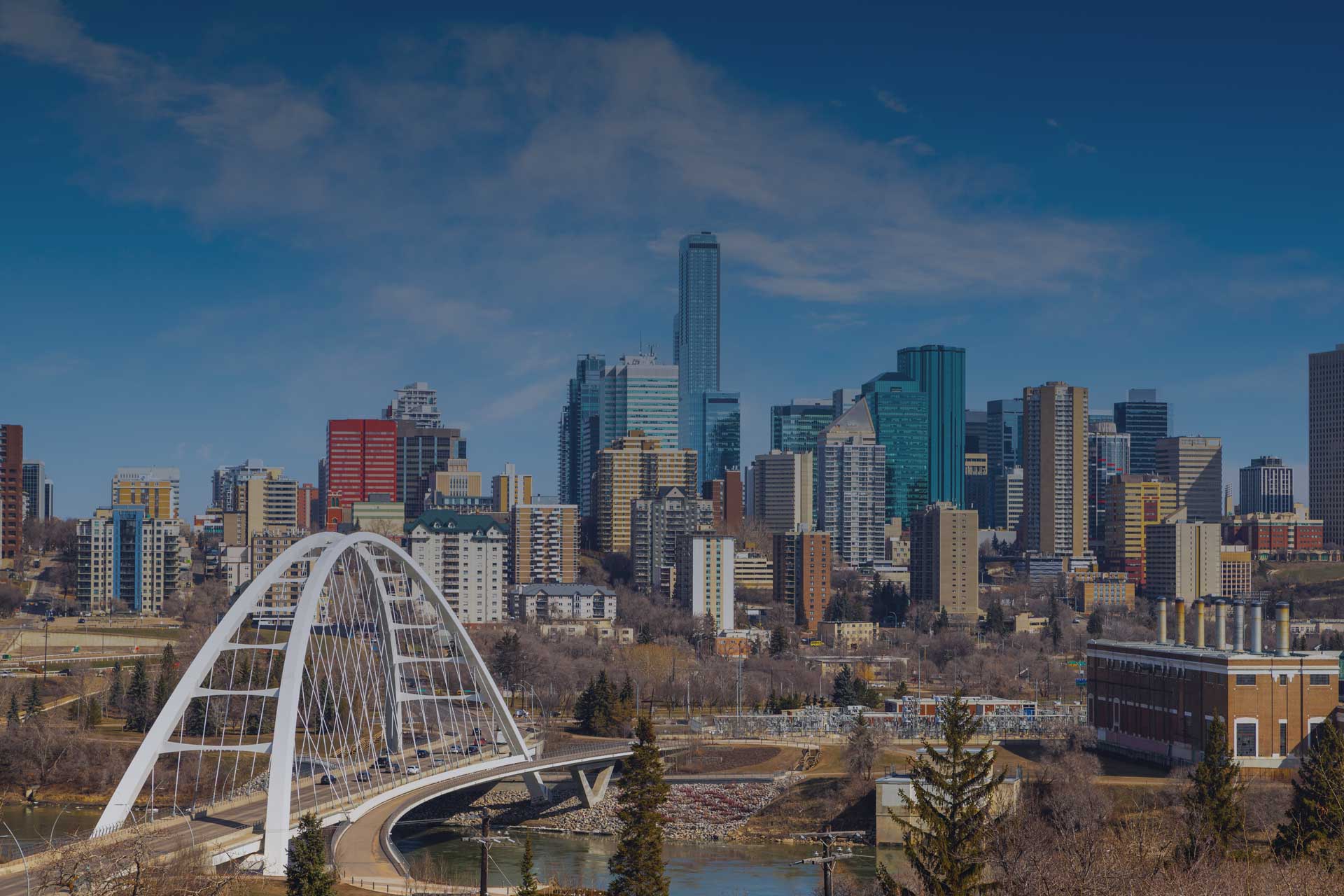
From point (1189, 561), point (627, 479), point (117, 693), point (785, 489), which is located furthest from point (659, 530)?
point (117, 693)

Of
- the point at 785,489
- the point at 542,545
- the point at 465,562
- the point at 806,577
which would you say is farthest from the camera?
the point at 785,489

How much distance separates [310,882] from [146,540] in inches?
3364

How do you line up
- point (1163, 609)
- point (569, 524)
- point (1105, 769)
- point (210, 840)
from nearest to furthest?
point (210, 840) → point (1105, 769) → point (1163, 609) → point (569, 524)

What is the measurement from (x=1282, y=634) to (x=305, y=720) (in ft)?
109

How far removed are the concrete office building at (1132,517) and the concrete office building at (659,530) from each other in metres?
45.7

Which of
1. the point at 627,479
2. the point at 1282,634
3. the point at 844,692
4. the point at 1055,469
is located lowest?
the point at 844,692

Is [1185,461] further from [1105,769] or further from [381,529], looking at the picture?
[1105,769]

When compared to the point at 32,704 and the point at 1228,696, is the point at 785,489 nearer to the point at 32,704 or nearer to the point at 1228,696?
the point at 32,704

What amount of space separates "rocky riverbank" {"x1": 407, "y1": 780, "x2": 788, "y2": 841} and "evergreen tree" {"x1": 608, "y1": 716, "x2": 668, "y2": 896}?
15.9 metres

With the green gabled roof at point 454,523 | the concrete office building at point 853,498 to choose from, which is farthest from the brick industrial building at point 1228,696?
the concrete office building at point 853,498

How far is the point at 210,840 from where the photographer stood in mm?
34875

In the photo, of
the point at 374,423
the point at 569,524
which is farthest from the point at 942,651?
the point at 374,423

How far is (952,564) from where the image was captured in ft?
431

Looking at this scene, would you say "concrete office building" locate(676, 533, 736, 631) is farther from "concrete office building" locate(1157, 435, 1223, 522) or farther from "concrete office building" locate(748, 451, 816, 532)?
"concrete office building" locate(1157, 435, 1223, 522)
